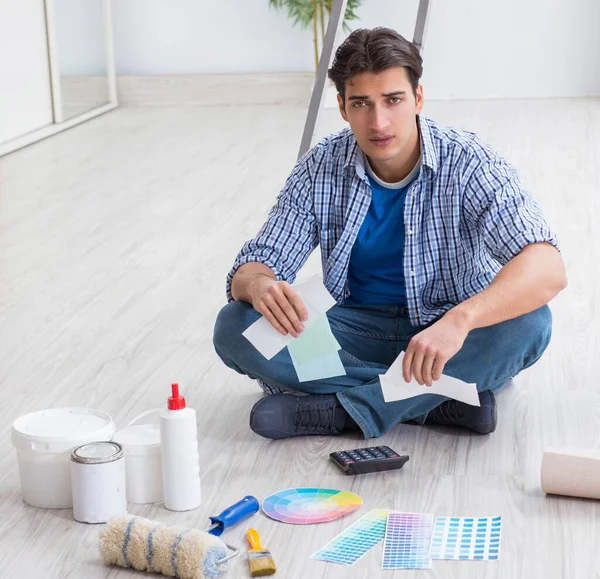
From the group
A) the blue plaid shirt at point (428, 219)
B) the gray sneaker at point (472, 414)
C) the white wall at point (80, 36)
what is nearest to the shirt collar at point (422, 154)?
the blue plaid shirt at point (428, 219)

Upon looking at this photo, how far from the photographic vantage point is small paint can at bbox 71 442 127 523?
5.78 ft

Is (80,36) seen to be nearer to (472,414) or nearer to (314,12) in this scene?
(314,12)

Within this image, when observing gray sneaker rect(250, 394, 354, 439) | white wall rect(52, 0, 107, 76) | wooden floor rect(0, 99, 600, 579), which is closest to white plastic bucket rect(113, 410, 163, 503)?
wooden floor rect(0, 99, 600, 579)

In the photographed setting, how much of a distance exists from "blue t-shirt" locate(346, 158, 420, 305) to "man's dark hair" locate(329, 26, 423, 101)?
21 cm

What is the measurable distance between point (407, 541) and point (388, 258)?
0.70 m

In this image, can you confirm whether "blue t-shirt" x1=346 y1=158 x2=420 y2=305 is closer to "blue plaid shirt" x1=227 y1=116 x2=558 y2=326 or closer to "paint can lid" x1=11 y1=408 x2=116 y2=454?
"blue plaid shirt" x1=227 y1=116 x2=558 y2=326

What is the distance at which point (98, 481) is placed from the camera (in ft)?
5.80

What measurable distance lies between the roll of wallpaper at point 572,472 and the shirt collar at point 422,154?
2.07ft

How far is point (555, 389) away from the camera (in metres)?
2.37

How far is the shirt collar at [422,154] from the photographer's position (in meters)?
2.10

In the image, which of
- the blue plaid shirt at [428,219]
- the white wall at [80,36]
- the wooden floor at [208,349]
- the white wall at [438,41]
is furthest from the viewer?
the white wall at [438,41]

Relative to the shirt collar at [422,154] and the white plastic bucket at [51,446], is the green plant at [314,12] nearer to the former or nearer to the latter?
the shirt collar at [422,154]

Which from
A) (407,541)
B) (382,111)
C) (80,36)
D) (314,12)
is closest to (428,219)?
(382,111)

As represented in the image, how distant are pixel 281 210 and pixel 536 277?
569 mm
